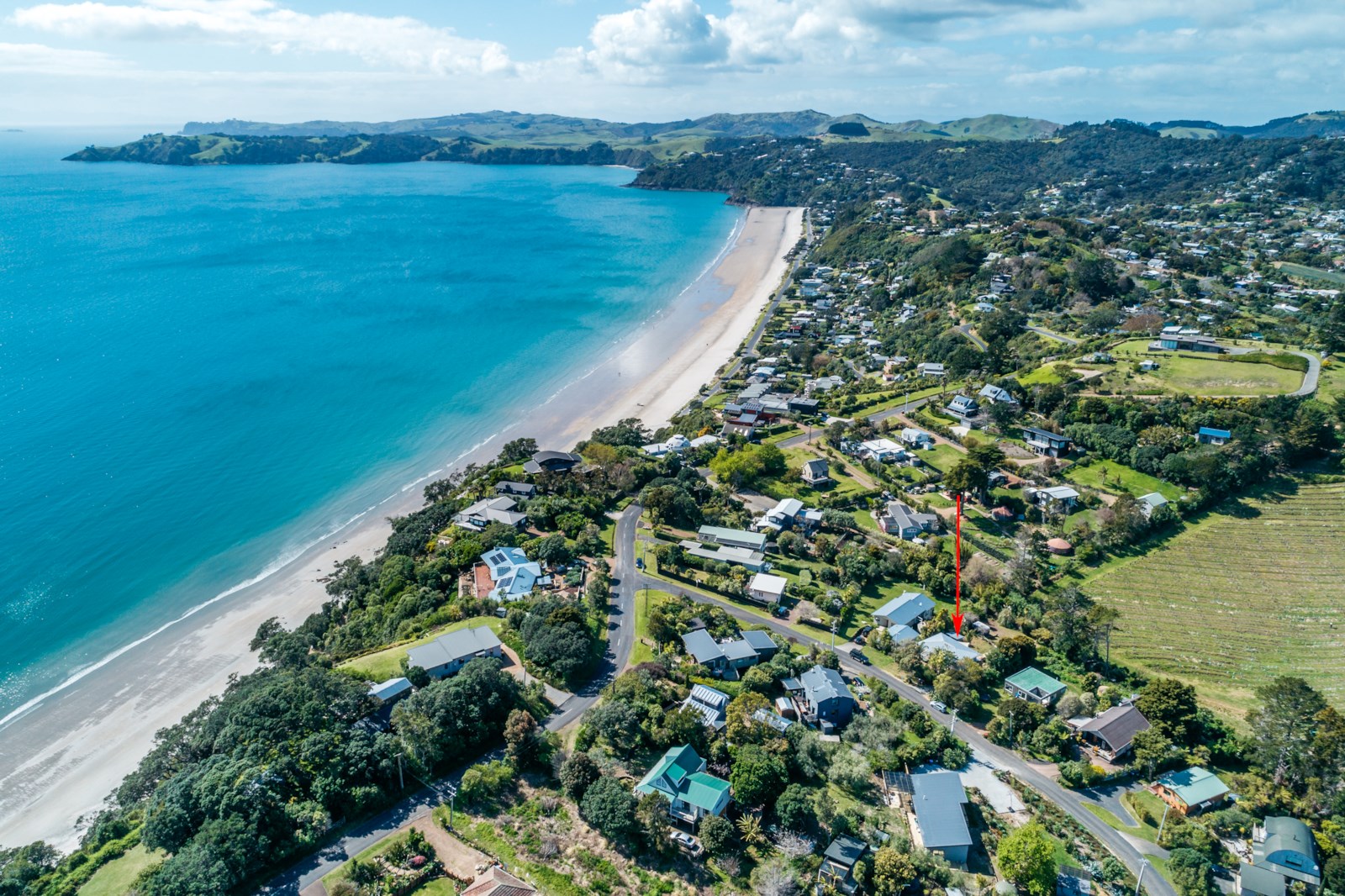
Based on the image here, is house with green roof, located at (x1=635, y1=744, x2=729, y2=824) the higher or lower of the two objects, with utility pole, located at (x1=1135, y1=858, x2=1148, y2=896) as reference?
higher

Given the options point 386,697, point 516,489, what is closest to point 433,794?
point 386,697

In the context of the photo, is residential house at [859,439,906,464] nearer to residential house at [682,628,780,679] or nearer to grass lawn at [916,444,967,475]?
grass lawn at [916,444,967,475]

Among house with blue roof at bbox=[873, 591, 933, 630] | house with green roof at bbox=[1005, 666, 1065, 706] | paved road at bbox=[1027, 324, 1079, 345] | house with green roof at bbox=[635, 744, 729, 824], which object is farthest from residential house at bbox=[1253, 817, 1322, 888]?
paved road at bbox=[1027, 324, 1079, 345]

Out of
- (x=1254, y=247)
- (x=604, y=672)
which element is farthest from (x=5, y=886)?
(x=1254, y=247)

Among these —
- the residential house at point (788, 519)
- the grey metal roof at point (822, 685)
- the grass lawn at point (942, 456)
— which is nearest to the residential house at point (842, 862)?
the grey metal roof at point (822, 685)

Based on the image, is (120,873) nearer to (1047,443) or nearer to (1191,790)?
(1191,790)

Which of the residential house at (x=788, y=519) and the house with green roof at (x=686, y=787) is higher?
→ the residential house at (x=788, y=519)

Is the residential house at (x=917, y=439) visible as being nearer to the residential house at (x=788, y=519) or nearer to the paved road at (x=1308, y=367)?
the residential house at (x=788, y=519)
